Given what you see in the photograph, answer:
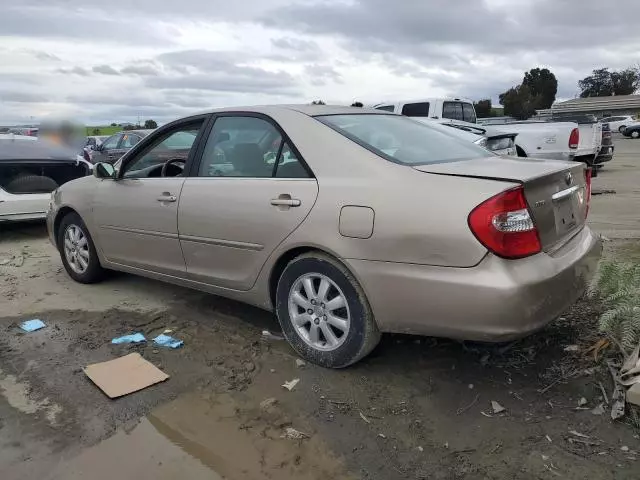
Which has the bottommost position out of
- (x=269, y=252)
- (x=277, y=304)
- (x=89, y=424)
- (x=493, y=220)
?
(x=89, y=424)

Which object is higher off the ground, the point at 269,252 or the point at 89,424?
the point at 269,252

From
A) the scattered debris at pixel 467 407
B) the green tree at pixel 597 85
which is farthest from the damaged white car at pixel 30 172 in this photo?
the green tree at pixel 597 85

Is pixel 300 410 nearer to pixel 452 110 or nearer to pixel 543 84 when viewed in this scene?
pixel 452 110

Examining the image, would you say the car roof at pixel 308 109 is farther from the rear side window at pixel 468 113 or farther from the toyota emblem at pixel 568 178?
the rear side window at pixel 468 113

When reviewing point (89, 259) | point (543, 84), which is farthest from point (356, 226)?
point (543, 84)

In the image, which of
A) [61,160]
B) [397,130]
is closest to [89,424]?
[397,130]

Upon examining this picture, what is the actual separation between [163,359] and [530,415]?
7.35 feet

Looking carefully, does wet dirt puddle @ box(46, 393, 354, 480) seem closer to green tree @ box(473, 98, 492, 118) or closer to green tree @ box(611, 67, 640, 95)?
green tree @ box(473, 98, 492, 118)

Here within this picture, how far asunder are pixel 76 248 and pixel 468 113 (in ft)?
37.4

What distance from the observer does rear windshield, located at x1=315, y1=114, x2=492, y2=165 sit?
3.34m

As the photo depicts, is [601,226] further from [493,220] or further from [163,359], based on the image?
[163,359]

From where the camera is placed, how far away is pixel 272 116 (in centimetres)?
374

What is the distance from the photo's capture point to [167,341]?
3.98 meters

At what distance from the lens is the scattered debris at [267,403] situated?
3088mm
